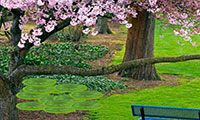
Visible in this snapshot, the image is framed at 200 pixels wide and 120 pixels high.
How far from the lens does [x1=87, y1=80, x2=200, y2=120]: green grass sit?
9812 mm

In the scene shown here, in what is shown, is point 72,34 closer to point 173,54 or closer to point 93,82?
point 173,54

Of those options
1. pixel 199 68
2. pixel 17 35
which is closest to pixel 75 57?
pixel 199 68

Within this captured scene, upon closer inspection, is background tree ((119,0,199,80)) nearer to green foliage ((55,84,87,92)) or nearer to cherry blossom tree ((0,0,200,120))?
cherry blossom tree ((0,0,200,120))

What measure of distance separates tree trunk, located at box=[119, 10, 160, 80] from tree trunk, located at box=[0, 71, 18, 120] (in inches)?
288

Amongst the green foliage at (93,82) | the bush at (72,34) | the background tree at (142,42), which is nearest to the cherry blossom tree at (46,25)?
the background tree at (142,42)

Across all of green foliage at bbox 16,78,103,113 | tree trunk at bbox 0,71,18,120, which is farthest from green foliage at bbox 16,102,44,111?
tree trunk at bbox 0,71,18,120

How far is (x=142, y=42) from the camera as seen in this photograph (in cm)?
1407

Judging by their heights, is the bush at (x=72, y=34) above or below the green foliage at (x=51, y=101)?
above

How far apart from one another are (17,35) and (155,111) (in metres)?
6.50

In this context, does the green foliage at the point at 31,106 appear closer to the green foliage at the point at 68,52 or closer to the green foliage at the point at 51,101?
the green foliage at the point at 51,101

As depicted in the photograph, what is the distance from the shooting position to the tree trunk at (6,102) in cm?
717

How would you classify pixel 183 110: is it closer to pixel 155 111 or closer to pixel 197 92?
pixel 155 111

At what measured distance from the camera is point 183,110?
6.45 m

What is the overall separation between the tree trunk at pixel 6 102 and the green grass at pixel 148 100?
242 cm
